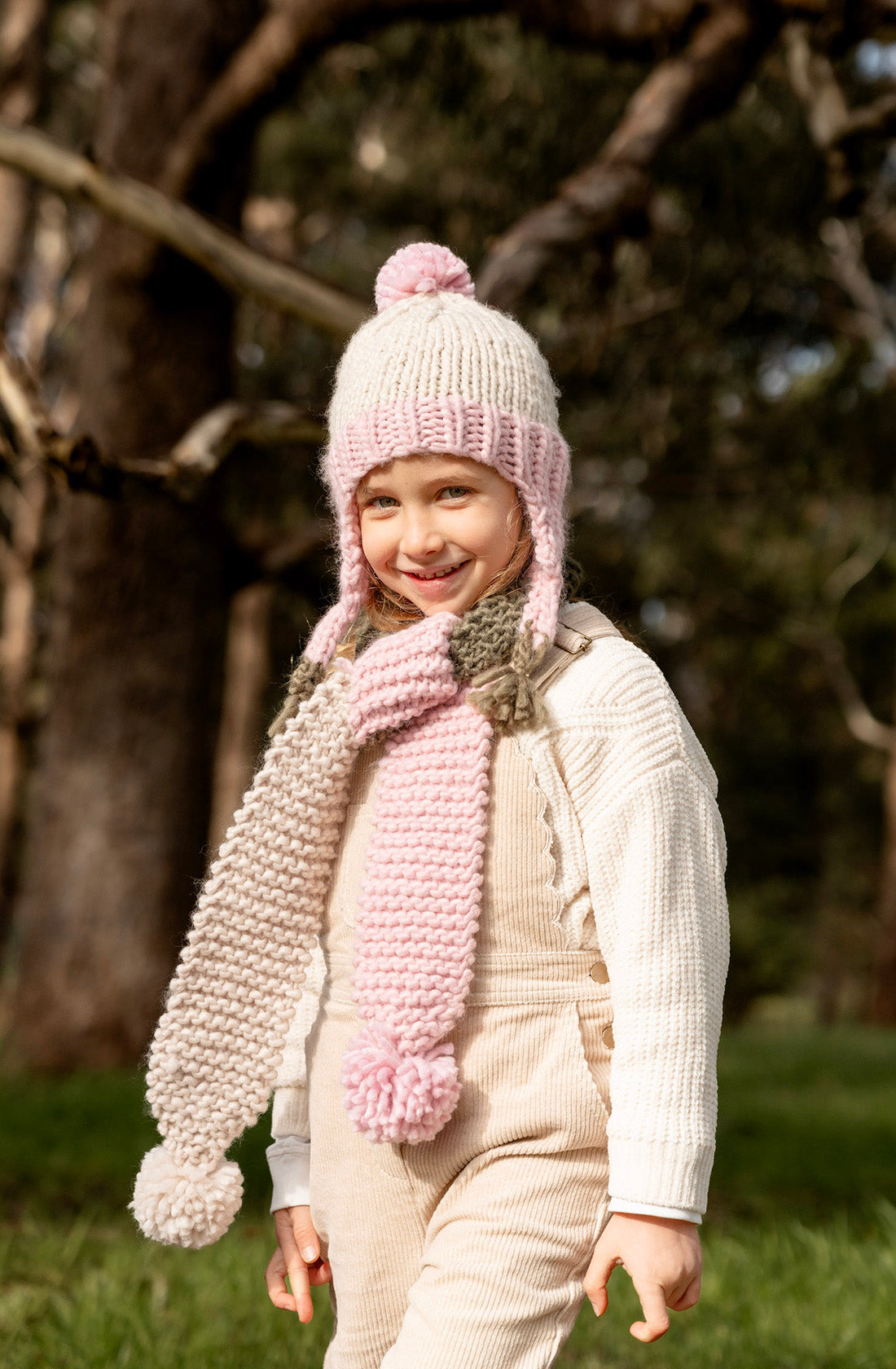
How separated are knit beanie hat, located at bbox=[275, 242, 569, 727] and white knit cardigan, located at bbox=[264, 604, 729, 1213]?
127 mm

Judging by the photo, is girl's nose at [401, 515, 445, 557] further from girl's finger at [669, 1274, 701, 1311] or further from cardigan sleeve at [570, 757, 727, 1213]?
girl's finger at [669, 1274, 701, 1311]

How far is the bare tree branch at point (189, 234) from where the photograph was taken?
491cm

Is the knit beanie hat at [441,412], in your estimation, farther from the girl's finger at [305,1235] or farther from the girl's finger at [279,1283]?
the girl's finger at [279,1283]

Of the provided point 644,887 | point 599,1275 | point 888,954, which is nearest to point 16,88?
point 644,887

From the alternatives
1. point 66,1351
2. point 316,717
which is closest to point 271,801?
point 316,717

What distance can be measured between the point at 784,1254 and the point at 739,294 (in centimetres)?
767

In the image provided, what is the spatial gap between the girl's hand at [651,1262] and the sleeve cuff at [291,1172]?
21.3 inches

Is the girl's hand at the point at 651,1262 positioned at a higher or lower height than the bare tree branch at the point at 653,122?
lower

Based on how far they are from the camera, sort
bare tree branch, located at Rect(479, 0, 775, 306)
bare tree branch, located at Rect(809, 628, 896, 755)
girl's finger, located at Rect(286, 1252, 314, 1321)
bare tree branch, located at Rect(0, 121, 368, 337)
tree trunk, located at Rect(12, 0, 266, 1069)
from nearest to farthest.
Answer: girl's finger, located at Rect(286, 1252, 314, 1321) < bare tree branch, located at Rect(479, 0, 775, 306) < bare tree branch, located at Rect(0, 121, 368, 337) < tree trunk, located at Rect(12, 0, 266, 1069) < bare tree branch, located at Rect(809, 628, 896, 755)

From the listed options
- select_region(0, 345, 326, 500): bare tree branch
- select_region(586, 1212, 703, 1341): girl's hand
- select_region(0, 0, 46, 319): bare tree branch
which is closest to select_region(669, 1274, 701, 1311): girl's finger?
select_region(586, 1212, 703, 1341): girl's hand

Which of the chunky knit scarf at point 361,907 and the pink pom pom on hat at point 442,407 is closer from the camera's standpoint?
the chunky knit scarf at point 361,907

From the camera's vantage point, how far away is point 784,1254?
159 inches

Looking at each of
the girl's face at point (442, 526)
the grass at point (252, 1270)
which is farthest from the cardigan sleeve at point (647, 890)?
the grass at point (252, 1270)

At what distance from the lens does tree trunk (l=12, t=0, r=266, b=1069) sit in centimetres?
677
